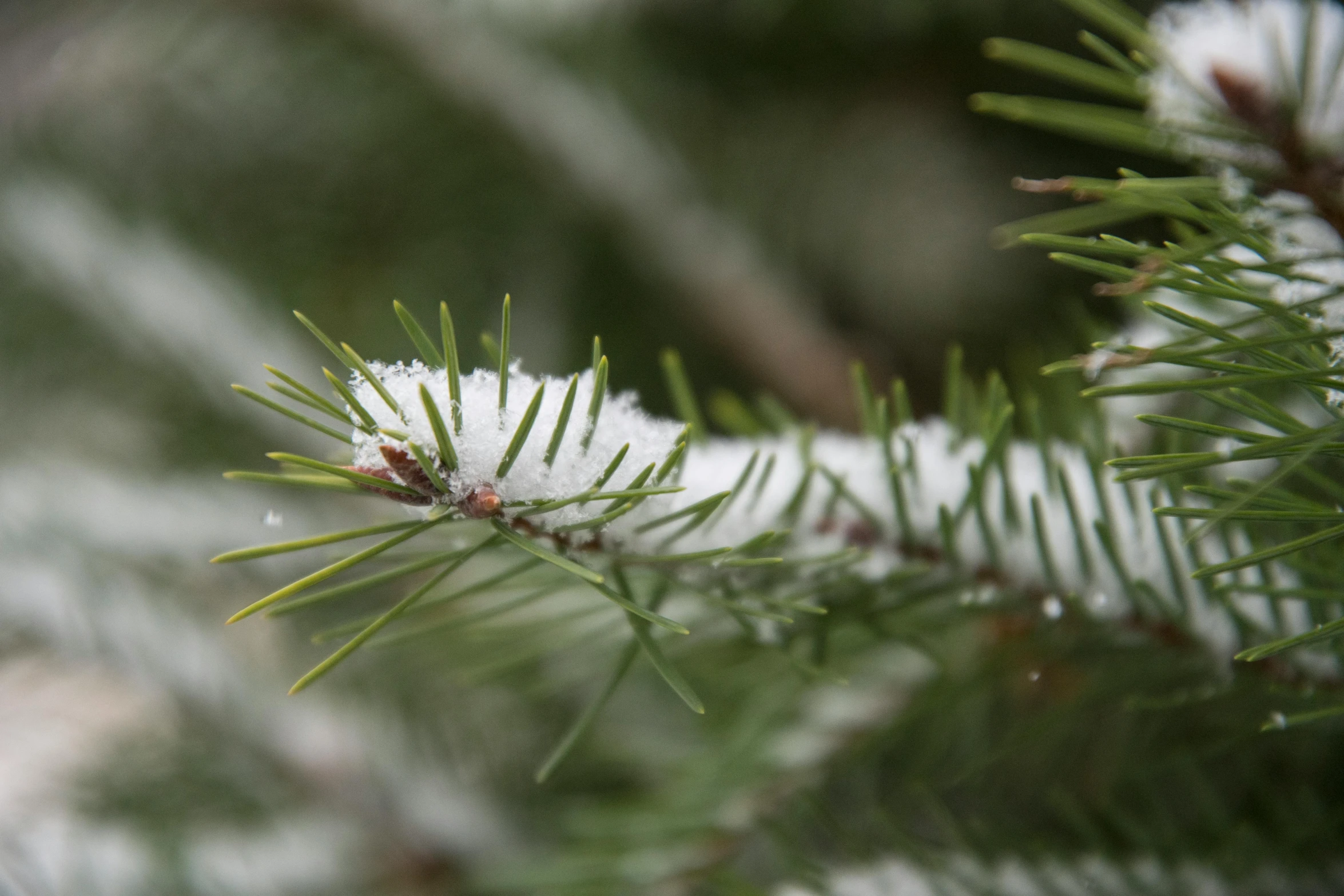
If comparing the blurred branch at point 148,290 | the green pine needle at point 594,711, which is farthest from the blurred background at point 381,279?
the green pine needle at point 594,711

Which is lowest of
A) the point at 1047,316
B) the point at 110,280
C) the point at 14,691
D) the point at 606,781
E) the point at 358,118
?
the point at 606,781

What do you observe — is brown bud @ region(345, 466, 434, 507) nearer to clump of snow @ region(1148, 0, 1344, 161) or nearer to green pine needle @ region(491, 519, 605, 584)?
green pine needle @ region(491, 519, 605, 584)

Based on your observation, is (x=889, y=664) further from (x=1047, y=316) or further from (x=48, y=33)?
(x=48, y=33)

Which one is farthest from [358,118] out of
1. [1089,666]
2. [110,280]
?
[1089,666]

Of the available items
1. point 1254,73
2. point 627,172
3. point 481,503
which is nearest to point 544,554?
point 481,503

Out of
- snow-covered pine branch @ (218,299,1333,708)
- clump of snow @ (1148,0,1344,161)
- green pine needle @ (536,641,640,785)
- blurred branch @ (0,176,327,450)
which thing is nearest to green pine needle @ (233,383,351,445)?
snow-covered pine branch @ (218,299,1333,708)

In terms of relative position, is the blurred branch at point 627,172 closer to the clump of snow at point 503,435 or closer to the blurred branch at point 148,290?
the blurred branch at point 148,290
